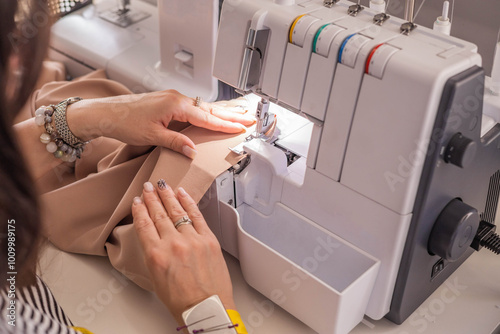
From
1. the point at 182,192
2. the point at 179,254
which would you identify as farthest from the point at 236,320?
the point at 182,192

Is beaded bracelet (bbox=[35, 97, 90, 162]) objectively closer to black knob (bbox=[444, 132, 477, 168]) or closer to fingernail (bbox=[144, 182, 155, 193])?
fingernail (bbox=[144, 182, 155, 193])

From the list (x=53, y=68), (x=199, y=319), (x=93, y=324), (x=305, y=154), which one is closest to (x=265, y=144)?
A: (x=305, y=154)

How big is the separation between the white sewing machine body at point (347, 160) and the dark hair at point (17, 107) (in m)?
0.39

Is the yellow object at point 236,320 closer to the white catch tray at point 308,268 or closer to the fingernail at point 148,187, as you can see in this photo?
the white catch tray at point 308,268

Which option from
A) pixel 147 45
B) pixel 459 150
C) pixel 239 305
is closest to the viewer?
pixel 459 150

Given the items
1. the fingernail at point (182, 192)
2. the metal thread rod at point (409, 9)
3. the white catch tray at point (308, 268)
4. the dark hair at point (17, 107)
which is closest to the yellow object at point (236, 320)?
the white catch tray at point (308, 268)

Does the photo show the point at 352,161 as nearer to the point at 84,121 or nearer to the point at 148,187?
the point at 148,187

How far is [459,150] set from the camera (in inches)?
34.4

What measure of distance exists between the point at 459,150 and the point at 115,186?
661 mm

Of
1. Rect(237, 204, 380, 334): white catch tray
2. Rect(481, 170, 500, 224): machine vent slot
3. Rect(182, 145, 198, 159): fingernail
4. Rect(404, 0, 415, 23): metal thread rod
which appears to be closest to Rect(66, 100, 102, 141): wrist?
Rect(182, 145, 198, 159): fingernail

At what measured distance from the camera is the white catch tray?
0.96 meters

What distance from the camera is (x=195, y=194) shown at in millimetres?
1049

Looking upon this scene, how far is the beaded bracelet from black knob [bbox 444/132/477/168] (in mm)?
739

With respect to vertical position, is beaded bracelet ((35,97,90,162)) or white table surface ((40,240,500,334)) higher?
beaded bracelet ((35,97,90,162))
